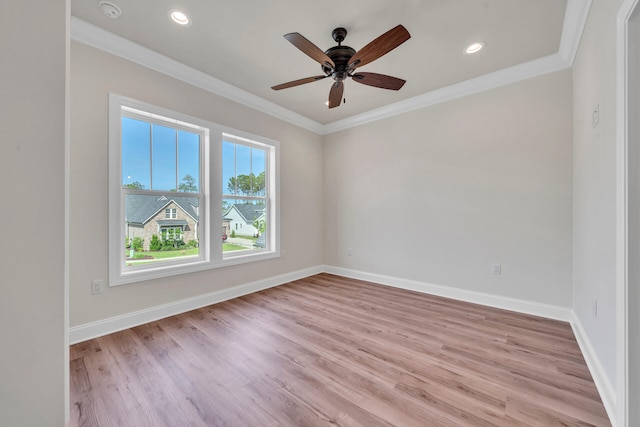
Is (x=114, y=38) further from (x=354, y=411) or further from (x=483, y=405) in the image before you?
(x=483, y=405)

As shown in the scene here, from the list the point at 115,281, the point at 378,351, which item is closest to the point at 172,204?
the point at 115,281

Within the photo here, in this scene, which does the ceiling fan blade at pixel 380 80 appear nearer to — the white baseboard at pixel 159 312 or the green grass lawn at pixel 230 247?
the green grass lawn at pixel 230 247

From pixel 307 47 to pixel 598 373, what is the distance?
3042 mm

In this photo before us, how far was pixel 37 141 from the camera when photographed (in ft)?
2.58

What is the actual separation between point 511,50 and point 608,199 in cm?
192

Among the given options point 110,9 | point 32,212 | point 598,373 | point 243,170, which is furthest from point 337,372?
point 110,9

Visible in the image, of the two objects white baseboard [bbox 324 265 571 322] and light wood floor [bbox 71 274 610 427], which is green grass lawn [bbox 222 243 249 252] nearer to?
light wood floor [bbox 71 274 610 427]

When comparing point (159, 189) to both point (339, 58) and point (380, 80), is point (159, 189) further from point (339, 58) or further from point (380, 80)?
point (380, 80)

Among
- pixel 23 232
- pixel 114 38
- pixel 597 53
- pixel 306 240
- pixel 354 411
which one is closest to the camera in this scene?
pixel 23 232

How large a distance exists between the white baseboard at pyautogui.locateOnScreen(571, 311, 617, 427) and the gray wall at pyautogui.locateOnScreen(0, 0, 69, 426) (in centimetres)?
257

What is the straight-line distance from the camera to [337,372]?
1.82 metres

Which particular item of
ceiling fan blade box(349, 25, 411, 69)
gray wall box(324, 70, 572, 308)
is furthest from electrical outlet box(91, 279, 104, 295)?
gray wall box(324, 70, 572, 308)

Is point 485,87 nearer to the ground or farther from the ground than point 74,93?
farther from the ground

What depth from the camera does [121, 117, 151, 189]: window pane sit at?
8.58ft
